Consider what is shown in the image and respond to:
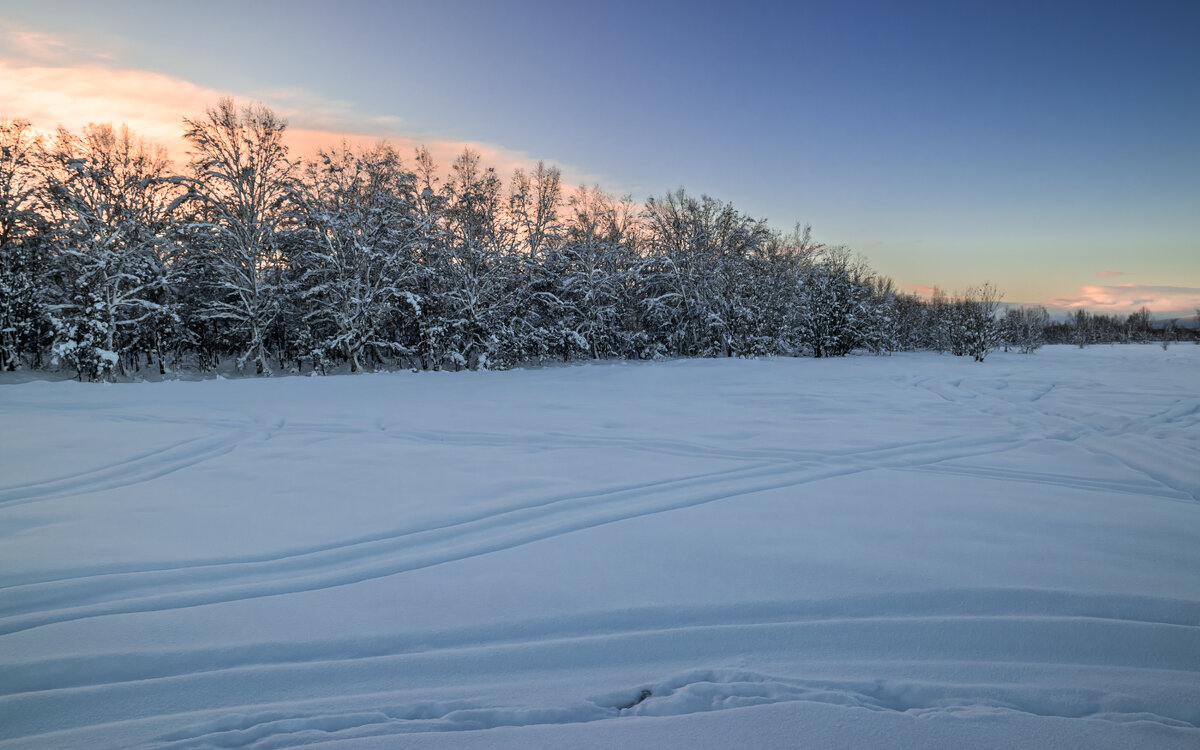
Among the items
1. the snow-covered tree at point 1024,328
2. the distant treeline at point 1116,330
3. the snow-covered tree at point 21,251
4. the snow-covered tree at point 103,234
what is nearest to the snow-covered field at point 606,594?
the snow-covered tree at point 103,234

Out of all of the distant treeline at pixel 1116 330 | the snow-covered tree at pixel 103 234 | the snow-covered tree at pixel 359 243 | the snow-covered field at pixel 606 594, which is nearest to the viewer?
the snow-covered field at pixel 606 594

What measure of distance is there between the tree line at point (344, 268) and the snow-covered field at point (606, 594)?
1637 cm

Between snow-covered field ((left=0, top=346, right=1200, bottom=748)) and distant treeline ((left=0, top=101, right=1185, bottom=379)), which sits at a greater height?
distant treeline ((left=0, top=101, right=1185, bottom=379))

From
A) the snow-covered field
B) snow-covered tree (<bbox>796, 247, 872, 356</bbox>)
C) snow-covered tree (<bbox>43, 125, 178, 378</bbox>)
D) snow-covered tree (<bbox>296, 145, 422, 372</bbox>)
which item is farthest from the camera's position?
snow-covered tree (<bbox>796, 247, 872, 356</bbox>)

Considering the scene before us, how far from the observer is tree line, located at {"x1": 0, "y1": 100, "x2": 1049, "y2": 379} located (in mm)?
19703

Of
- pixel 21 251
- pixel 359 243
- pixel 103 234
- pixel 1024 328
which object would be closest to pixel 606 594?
pixel 359 243

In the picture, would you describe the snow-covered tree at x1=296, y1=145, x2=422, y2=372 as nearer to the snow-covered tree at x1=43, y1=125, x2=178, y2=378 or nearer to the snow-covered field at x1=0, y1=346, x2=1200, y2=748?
the snow-covered tree at x1=43, y1=125, x2=178, y2=378

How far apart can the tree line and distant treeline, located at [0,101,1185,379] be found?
0.09 meters

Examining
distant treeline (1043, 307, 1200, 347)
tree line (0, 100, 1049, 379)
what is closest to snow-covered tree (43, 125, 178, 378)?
tree line (0, 100, 1049, 379)

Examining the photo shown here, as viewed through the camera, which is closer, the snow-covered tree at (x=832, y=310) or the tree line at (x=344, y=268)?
the tree line at (x=344, y=268)

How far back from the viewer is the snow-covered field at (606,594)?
2018 mm

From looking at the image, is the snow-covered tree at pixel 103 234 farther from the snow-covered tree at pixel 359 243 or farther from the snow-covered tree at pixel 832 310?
the snow-covered tree at pixel 832 310

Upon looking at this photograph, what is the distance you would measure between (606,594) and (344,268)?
22.1m

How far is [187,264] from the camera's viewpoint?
72.3 ft
